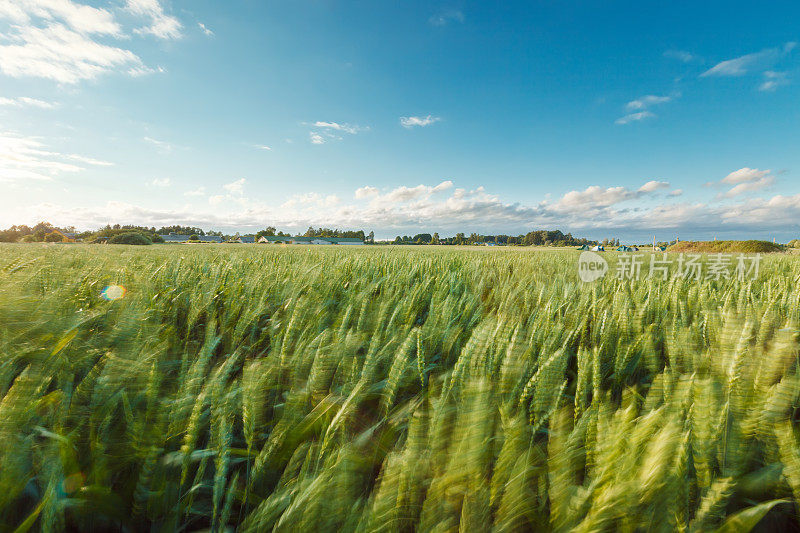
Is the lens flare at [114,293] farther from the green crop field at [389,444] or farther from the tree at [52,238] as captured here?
the tree at [52,238]

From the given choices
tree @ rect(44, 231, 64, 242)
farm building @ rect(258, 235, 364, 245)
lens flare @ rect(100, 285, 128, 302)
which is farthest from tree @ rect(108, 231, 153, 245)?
lens flare @ rect(100, 285, 128, 302)

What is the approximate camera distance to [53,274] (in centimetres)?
177

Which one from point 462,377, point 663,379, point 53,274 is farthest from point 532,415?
point 53,274

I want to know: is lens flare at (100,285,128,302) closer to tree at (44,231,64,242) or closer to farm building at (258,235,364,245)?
tree at (44,231,64,242)

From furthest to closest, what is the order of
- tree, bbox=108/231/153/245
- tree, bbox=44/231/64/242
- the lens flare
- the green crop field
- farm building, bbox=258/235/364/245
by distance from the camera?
farm building, bbox=258/235/364/245, tree, bbox=44/231/64/242, tree, bbox=108/231/153/245, the lens flare, the green crop field

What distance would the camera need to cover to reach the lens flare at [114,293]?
1.37 m

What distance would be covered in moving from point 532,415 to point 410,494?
1.11ft

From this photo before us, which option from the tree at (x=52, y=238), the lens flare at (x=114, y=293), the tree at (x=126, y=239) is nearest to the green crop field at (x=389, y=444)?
the lens flare at (x=114, y=293)

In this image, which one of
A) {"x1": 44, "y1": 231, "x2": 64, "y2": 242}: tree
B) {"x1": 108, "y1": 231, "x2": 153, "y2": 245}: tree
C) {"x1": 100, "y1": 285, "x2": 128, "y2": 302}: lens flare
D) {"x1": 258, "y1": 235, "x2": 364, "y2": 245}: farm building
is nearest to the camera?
{"x1": 100, "y1": 285, "x2": 128, "y2": 302}: lens flare

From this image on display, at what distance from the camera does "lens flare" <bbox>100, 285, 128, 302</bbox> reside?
1371mm

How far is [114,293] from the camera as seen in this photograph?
144cm

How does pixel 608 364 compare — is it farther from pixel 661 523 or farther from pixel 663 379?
pixel 661 523

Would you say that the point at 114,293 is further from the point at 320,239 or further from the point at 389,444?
the point at 320,239

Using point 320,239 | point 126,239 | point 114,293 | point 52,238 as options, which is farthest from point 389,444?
point 320,239
